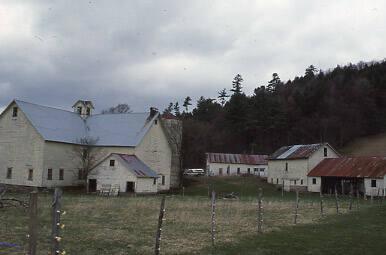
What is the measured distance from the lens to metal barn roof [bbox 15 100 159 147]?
187 ft

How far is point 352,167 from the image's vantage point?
59.8m

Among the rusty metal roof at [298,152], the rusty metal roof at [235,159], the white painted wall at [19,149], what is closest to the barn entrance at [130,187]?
the white painted wall at [19,149]

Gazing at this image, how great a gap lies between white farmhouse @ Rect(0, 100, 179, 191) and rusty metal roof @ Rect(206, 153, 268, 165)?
25455 mm

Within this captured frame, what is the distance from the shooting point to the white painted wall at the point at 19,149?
54.8m

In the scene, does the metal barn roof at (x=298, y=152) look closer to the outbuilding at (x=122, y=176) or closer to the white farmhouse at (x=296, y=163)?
the white farmhouse at (x=296, y=163)

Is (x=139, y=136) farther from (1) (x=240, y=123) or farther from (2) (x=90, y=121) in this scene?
(1) (x=240, y=123)

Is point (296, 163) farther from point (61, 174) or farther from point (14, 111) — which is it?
point (14, 111)

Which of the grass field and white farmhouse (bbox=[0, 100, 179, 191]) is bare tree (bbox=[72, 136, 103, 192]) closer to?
white farmhouse (bbox=[0, 100, 179, 191])

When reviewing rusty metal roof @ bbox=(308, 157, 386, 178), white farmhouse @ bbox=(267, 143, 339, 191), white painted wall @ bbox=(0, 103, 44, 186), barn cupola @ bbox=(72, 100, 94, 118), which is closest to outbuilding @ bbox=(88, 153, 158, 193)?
white painted wall @ bbox=(0, 103, 44, 186)

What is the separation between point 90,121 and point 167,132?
10.8 meters

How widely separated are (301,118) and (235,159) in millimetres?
30283

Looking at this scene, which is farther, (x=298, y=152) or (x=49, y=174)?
(x=298, y=152)

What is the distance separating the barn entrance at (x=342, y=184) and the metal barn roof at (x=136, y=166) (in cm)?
2262

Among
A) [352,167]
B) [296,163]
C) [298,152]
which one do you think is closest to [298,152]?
[298,152]
